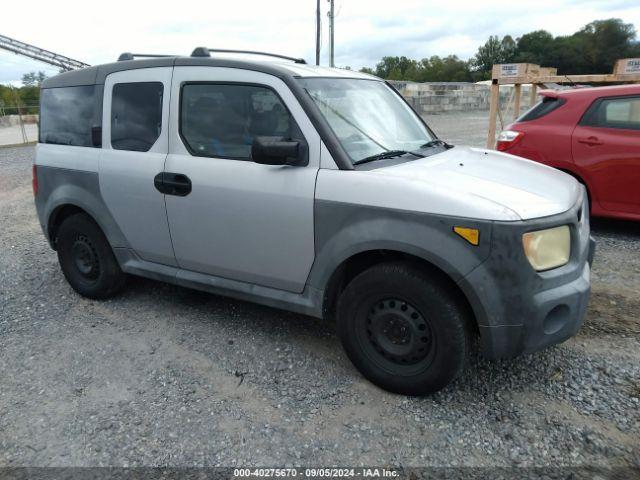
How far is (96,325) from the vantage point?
156 inches

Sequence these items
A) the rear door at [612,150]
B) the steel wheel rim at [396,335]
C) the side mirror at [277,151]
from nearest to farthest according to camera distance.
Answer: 1. the steel wheel rim at [396,335]
2. the side mirror at [277,151]
3. the rear door at [612,150]

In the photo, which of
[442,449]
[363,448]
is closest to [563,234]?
[442,449]

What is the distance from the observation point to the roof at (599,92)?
5570 millimetres

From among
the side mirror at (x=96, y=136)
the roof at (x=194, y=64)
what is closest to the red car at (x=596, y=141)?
the roof at (x=194, y=64)

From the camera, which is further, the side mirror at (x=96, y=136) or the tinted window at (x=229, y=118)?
the side mirror at (x=96, y=136)

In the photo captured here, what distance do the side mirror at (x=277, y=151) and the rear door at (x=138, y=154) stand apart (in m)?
0.94

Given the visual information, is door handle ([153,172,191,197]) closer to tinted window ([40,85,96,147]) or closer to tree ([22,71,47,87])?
tinted window ([40,85,96,147])

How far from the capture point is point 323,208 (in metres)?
2.95

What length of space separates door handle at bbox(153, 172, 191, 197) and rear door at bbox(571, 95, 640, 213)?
14.3ft

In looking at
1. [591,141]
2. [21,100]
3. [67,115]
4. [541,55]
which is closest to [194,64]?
[67,115]

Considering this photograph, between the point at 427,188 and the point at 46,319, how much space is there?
3153 mm

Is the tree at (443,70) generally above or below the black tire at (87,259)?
above

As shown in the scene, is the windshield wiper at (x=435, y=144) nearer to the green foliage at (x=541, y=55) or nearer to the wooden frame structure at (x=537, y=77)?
the wooden frame structure at (x=537, y=77)

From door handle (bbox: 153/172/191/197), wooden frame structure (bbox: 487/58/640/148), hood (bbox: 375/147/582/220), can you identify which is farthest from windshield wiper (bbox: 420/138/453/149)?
wooden frame structure (bbox: 487/58/640/148)
